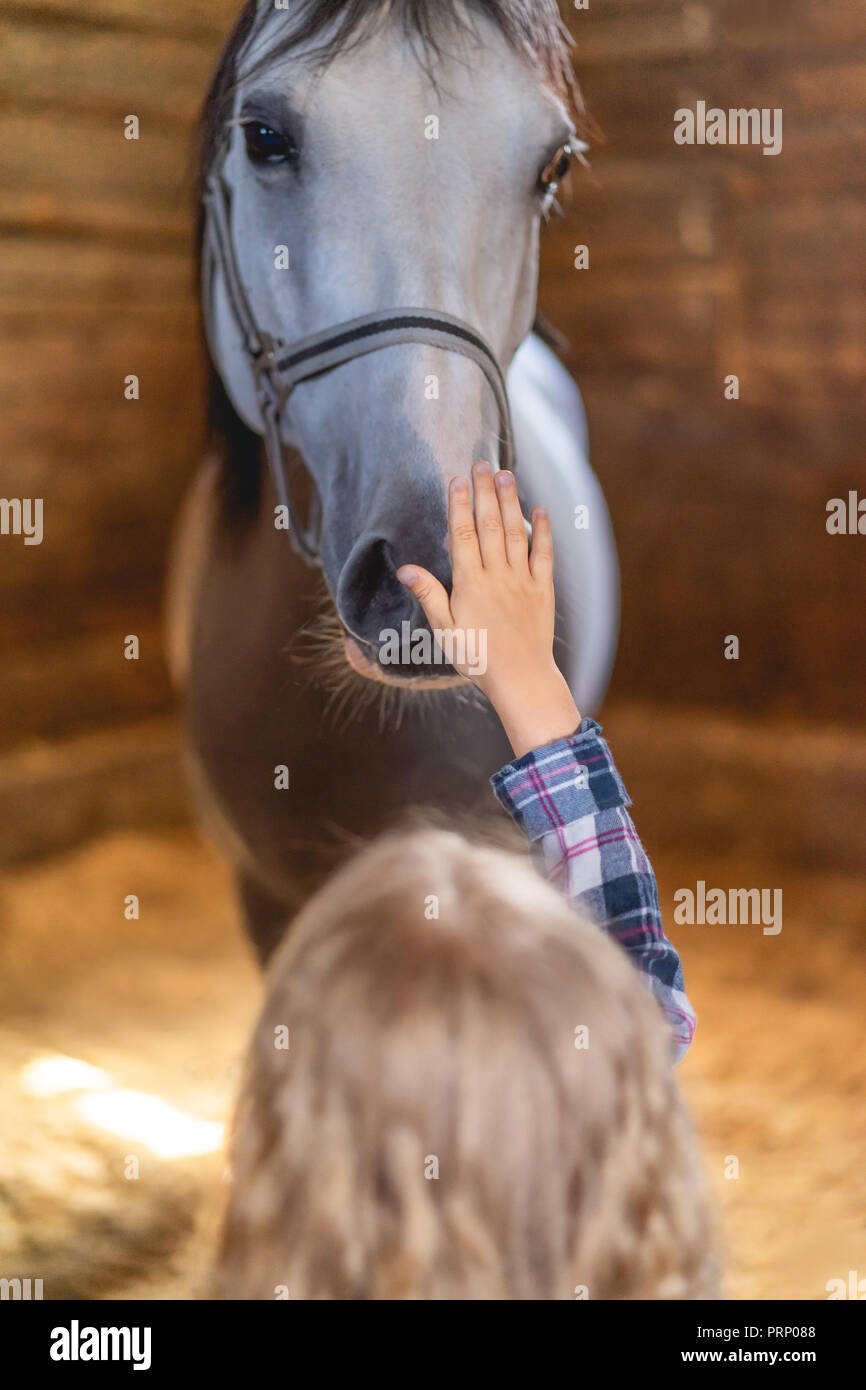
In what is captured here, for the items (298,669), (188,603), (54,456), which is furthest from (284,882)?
(54,456)

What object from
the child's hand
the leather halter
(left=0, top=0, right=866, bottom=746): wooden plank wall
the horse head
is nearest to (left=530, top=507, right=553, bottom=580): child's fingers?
the child's hand

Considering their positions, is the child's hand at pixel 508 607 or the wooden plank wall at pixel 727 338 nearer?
the child's hand at pixel 508 607

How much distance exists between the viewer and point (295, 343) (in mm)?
733

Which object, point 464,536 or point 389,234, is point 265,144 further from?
point 464,536

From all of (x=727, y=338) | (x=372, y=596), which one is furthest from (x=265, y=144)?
(x=727, y=338)

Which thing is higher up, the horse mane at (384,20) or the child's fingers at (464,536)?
the horse mane at (384,20)

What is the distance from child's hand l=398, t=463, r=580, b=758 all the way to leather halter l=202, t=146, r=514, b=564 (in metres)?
0.22

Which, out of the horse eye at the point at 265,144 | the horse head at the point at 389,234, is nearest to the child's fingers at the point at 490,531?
the horse head at the point at 389,234

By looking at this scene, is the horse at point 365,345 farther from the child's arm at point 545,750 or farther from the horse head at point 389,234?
the child's arm at point 545,750

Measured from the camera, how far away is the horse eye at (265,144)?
718mm

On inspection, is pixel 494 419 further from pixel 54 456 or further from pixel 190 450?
pixel 190 450

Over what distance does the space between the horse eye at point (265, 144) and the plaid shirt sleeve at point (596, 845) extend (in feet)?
1.55

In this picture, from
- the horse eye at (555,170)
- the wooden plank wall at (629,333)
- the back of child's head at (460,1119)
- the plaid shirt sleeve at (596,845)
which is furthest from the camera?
the wooden plank wall at (629,333)

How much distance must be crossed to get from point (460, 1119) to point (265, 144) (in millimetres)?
633
